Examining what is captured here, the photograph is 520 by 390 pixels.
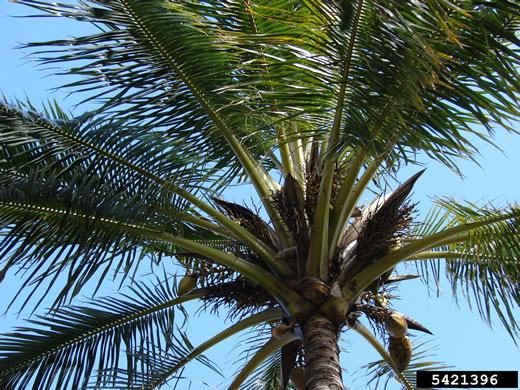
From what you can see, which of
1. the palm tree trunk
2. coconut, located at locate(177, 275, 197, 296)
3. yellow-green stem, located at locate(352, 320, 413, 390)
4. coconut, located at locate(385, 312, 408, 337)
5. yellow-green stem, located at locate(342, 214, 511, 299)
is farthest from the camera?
coconut, located at locate(177, 275, 197, 296)

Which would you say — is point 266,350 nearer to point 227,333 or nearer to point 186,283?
point 227,333

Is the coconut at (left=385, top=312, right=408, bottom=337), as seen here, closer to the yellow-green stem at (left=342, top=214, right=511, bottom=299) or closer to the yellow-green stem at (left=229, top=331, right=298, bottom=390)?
the yellow-green stem at (left=342, top=214, right=511, bottom=299)

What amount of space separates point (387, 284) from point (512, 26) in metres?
1.98

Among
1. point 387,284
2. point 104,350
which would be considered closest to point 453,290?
point 387,284

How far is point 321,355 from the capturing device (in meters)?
3.82

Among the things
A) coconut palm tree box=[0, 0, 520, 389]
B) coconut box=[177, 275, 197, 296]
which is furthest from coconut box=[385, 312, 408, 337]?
coconut box=[177, 275, 197, 296]

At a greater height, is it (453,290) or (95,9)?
(95,9)

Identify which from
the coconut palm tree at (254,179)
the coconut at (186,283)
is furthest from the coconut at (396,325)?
the coconut at (186,283)

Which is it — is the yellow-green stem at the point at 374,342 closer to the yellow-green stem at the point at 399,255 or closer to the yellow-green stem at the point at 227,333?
the yellow-green stem at the point at 399,255

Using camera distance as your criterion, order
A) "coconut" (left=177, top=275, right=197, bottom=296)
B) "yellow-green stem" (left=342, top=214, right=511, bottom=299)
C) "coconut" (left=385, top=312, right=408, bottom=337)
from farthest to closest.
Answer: "coconut" (left=177, top=275, right=197, bottom=296) → "coconut" (left=385, top=312, right=408, bottom=337) → "yellow-green stem" (left=342, top=214, right=511, bottom=299)

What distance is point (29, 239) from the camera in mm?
4047

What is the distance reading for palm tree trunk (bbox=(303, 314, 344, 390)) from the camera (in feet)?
12.0

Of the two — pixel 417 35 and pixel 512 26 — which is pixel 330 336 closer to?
pixel 417 35

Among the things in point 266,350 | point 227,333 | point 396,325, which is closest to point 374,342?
point 396,325
